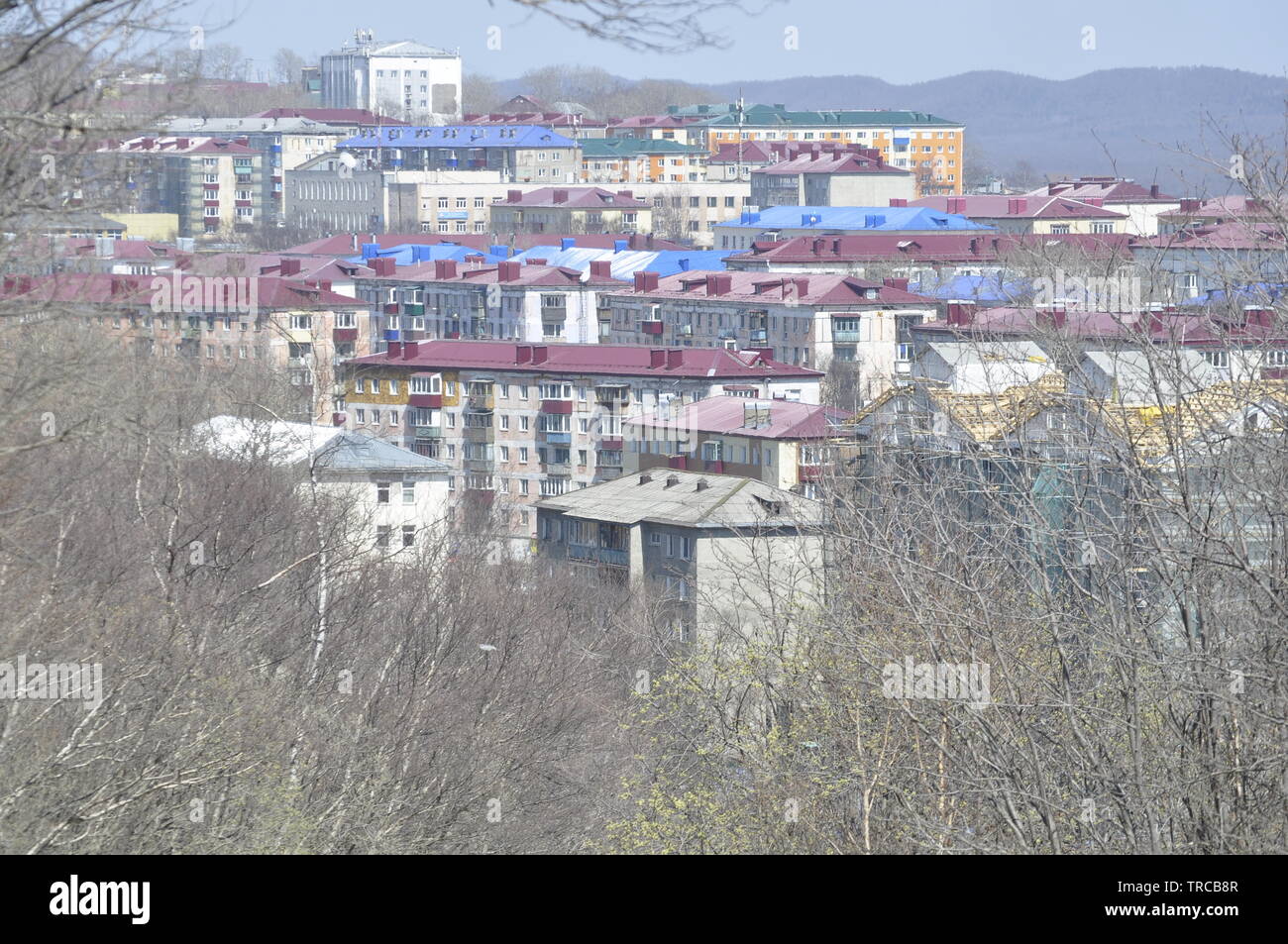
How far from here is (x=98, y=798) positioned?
6.95 meters

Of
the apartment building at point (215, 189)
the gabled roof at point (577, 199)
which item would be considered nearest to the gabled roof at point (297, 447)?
the gabled roof at point (577, 199)

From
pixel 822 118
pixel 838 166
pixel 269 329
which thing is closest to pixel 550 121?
pixel 822 118

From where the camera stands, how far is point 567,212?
215 ft

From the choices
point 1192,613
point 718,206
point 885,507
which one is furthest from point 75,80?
point 718,206

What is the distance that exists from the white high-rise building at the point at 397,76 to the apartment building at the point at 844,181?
42090 millimetres

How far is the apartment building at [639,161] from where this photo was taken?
8056 cm

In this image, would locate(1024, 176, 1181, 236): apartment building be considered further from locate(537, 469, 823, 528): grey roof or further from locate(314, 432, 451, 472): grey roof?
locate(314, 432, 451, 472): grey roof

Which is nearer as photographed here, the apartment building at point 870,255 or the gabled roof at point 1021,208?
the apartment building at point 870,255

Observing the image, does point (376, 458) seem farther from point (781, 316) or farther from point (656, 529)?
point (781, 316)

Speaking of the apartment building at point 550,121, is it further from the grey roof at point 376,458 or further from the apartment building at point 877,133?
the grey roof at point 376,458

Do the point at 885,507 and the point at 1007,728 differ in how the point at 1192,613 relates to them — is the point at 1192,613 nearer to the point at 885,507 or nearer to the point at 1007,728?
the point at 1007,728

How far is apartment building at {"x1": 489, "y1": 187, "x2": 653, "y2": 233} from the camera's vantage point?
65625mm
